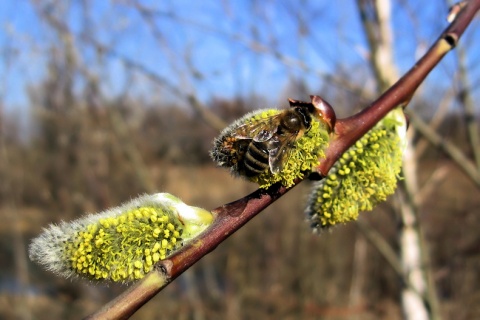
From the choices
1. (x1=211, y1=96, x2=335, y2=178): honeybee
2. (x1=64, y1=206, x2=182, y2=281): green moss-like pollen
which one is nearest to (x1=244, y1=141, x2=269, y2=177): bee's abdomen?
(x1=211, y1=96, x2=335, y2=178): honeybee

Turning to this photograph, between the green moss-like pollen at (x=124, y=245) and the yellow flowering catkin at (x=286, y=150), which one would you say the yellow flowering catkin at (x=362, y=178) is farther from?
the green moss-like pollen at (x=124, y=245)

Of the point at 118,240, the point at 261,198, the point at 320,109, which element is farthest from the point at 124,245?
the point at 320,109

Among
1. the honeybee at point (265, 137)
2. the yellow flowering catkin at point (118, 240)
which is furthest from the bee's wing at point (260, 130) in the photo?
the yellow flowering catkin at point (118, 240)

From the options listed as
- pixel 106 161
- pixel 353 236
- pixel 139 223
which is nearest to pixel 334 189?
pixel 139 223

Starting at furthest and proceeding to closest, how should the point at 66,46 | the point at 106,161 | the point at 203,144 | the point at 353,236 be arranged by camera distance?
the point at 353,236 → the point at 203,144 → the point at 106,161 → the point at 66,46

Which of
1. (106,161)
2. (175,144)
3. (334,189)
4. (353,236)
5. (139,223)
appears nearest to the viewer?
(139,223)

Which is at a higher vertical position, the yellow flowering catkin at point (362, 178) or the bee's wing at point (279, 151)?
the bee's wing at point (279, 151)

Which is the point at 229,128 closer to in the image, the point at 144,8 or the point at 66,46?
the point at 144,8
